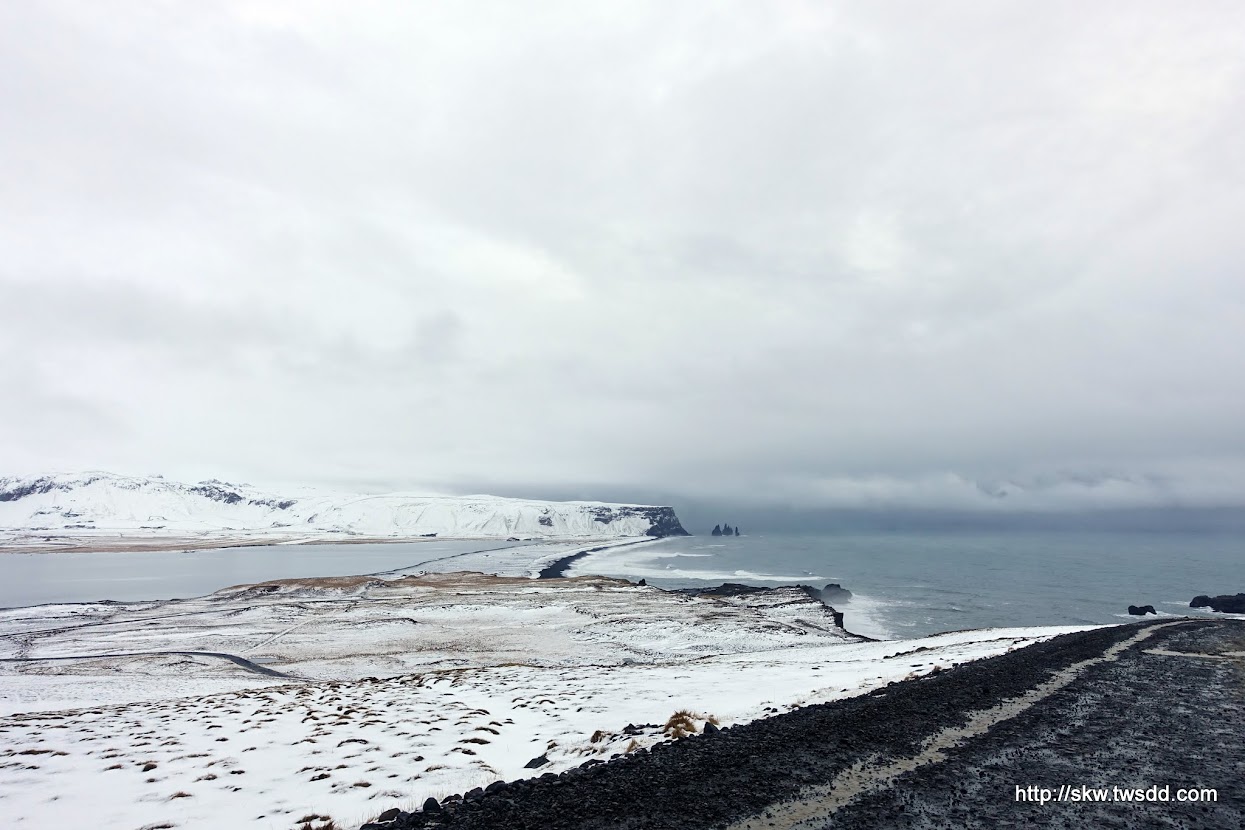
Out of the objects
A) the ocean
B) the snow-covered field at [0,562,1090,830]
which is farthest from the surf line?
the ocean

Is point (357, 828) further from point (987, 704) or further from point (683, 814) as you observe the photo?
point (987, 704)

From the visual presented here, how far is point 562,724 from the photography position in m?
13.8

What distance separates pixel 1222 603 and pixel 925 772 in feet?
272

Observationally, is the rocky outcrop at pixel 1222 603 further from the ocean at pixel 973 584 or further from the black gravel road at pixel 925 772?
the black gravel road at pixel 925 772

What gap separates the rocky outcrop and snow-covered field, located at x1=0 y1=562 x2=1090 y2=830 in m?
48.4

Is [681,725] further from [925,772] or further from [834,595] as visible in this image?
[834,595]

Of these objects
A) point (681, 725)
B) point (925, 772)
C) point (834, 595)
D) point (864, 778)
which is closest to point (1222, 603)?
point (834, 595)

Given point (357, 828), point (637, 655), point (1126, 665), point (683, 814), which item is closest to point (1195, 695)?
point (1126, 665)

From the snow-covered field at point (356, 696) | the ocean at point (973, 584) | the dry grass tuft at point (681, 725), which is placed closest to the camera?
the snow-covered field at point (356, 696)

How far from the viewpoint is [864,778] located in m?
8.38

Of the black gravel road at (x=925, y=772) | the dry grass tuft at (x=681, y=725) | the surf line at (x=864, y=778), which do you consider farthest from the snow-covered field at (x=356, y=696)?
the surf line at (x=864, y=778)

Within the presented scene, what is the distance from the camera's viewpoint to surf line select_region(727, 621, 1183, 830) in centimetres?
702

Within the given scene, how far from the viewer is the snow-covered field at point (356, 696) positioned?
32.0 ft

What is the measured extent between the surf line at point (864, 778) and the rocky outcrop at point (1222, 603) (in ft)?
243
